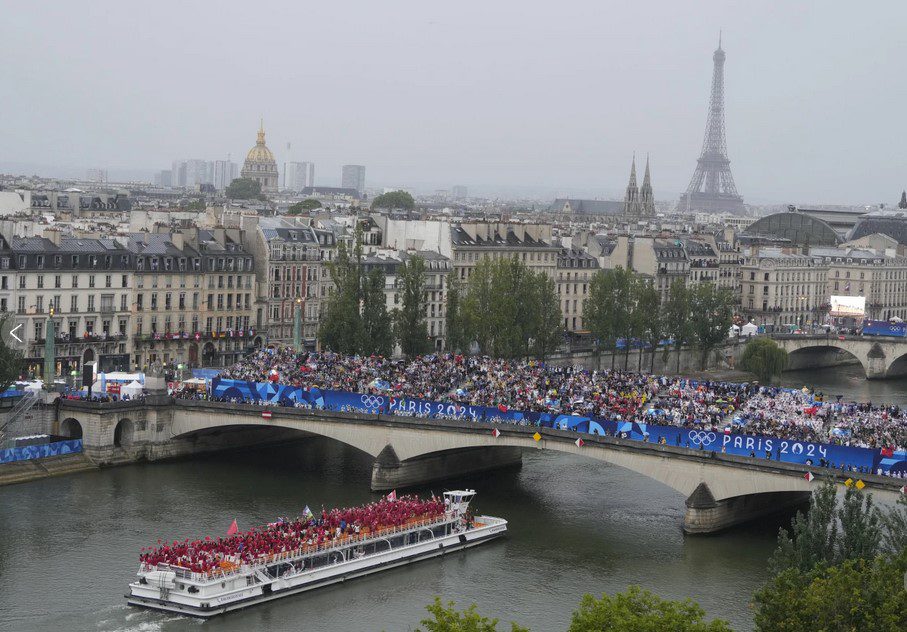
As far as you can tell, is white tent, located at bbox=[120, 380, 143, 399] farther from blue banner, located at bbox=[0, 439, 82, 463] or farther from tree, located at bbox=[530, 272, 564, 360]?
tree, located at bbox=[530, 272, 564, 360]

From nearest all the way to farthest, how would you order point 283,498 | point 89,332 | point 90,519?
point 90,519
point 283,498
point 89,332

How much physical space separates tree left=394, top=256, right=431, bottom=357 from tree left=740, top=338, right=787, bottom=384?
30957mm

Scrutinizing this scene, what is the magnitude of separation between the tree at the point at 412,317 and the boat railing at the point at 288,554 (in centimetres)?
3081

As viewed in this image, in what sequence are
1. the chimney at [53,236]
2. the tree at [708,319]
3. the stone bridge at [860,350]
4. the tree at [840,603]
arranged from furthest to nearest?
the stone bridge at [860,350], the tree at [708,319], the chimney at [53,236], the tree at [840,603]

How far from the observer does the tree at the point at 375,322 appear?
86312 millimetres

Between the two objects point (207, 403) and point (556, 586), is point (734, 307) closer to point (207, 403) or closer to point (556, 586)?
point (207, 403)

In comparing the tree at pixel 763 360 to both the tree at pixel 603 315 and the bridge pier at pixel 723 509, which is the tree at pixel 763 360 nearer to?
the tree at pixel 603 315

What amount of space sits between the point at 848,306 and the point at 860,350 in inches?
767

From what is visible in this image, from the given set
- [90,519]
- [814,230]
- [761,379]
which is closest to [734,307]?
[761,379]

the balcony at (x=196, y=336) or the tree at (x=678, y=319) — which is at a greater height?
the tree at (x=678, y=319)

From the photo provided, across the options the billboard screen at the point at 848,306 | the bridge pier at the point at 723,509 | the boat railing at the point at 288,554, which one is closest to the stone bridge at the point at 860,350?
the billboard screen at the point at 848,306

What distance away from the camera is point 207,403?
7219cm

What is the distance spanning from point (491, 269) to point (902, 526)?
182 ft

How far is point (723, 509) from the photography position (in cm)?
6012
